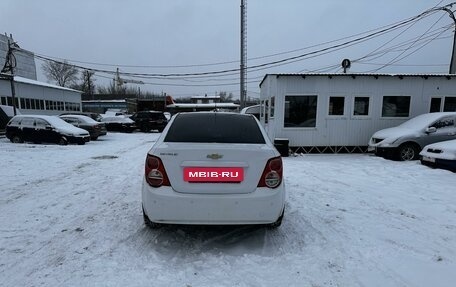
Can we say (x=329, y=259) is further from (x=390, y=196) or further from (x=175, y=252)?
(x=390, y=196)

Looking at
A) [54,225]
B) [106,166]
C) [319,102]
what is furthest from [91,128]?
[54,225]

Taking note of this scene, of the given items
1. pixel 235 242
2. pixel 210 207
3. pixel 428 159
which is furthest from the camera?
pixel 428 159

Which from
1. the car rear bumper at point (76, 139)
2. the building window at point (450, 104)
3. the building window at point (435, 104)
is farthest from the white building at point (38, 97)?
the building window at point (450, 104)

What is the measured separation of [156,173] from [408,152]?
9.69 metres

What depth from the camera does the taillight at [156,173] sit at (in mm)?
3074

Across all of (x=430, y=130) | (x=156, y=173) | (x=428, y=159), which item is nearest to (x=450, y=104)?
(x=430, y=130)

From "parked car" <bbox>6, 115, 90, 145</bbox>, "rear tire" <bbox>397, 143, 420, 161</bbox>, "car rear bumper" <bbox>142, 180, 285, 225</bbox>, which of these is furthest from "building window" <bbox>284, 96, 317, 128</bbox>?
"parked car" <bbox>6, 115, 90, 145</bbox>

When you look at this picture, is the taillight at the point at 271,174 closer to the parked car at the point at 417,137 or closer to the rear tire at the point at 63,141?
the parked car at the point at 417,137

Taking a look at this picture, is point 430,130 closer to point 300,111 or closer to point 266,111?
point 300,111

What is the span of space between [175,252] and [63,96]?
36.7 metres

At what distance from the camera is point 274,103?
11906mm

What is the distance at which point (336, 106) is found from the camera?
1188 cm

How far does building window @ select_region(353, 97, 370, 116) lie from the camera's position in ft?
39.0

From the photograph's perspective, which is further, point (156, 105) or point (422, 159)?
point (156, 105)
